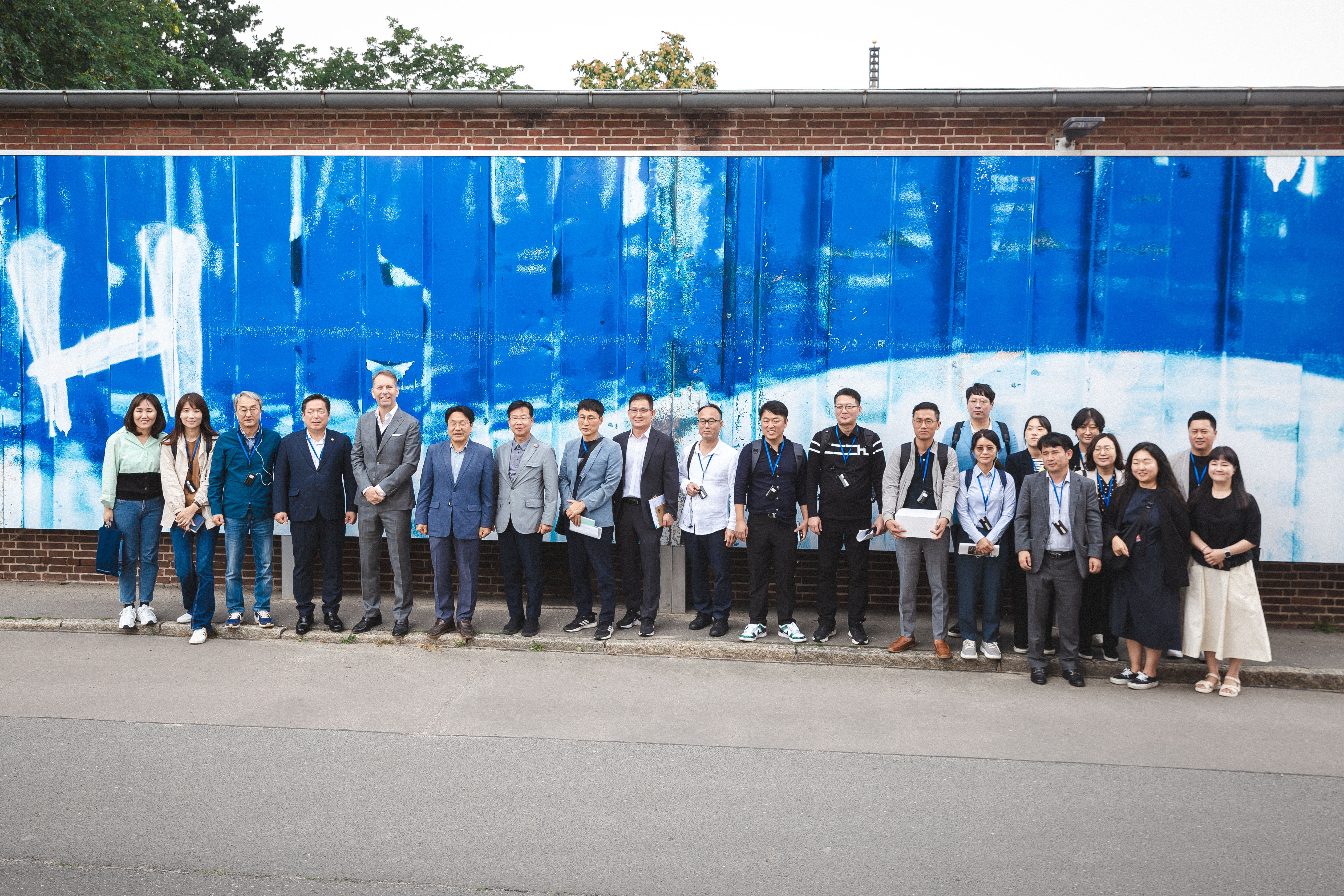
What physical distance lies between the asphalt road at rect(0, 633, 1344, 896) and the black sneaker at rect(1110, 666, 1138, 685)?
16cm

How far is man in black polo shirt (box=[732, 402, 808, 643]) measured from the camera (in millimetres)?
6914

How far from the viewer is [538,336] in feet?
25.7

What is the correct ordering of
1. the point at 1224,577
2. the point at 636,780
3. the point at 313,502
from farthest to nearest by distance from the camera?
1. the point at 313,502
2. the point at 1224,577
3. the point at 636,780

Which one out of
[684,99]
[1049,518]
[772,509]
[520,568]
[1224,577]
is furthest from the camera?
[684,99]

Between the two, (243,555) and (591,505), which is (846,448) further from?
(243,555)

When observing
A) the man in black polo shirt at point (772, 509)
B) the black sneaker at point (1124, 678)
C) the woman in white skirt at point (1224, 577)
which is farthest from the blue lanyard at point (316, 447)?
the woman in white skirt at point (1224, 577)

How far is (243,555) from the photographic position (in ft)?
23.6

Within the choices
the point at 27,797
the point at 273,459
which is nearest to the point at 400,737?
the point at 27,797

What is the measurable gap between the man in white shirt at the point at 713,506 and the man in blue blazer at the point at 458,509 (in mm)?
1609

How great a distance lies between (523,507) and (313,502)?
5.59ft

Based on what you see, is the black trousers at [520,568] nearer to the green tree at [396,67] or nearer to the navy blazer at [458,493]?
the navy blazer at [458,493]

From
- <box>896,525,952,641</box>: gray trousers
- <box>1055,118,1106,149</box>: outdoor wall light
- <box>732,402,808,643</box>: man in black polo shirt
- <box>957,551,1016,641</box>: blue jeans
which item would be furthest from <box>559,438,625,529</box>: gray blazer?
<box>1055,118,1106,149</box>: outdoor wall light

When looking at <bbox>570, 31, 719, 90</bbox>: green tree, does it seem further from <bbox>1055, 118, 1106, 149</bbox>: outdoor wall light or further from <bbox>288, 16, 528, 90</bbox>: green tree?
<bbox>1055, 118, 1106, 149</bbox>: outdoor wall light

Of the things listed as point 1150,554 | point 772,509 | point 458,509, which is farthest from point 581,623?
point 1150,554
